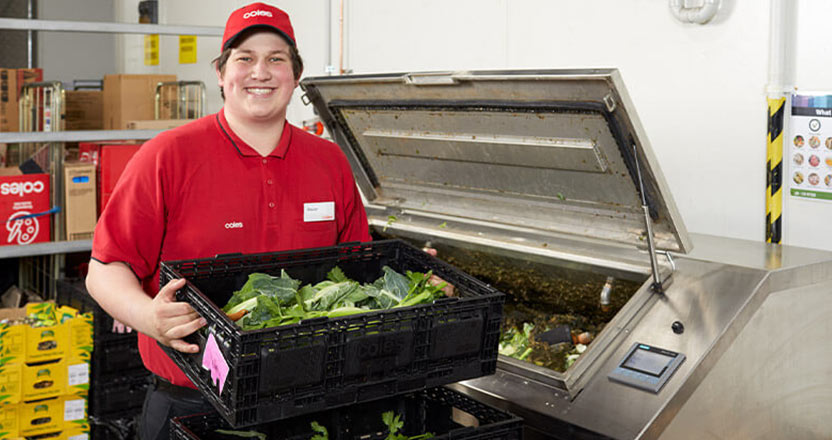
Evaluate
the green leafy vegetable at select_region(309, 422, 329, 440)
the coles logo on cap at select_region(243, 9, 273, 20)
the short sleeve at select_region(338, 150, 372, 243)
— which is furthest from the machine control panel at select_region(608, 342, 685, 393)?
the coles logo on cap at select_region(243, 9, 273, 20)

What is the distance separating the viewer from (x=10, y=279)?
4.68 m

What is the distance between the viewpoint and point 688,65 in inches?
106

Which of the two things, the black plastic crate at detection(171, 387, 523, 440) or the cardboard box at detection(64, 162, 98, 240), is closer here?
the black plastic crate at detection(171, 387, 523, 440)

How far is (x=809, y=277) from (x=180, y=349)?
1.52 metres

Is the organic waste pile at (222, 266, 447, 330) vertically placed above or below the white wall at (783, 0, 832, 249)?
below

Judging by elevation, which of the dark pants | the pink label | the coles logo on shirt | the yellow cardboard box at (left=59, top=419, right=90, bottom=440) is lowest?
the yellow cardboard box at (left=59, top=419, right=90, bottom=440)

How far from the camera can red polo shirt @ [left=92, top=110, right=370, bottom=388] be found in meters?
1.83

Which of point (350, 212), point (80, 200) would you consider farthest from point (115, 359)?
point (350, 212)

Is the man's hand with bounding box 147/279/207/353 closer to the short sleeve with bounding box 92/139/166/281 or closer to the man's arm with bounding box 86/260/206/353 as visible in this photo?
the man's arm with bounding box 86/260/206/353

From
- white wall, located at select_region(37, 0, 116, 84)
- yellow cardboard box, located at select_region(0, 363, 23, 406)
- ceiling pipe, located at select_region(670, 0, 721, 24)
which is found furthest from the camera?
white wall, located at select_region(37, 0, 116, 84)

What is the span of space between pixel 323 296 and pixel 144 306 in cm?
36

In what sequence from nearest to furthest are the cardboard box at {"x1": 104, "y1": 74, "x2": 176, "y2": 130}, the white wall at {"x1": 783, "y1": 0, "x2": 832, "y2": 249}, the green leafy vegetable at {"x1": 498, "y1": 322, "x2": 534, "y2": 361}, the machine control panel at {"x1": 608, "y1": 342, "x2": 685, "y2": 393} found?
the machine control panel at {"x1": 608, "y1": 342, "x2": 685, "y2": 393} < the white wall at {"x1": 783, "y1": 0, "x2": 832, "y2": 249} < the green leafy vegetable at {"x1": 498, "y1": 322, "x2": 534, "y2": 361} < the cardboard box at {"x1": 104, "y1": 74, "x2": 176, "y2": 130}

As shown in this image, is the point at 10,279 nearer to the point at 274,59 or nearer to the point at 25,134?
the point at 25,134

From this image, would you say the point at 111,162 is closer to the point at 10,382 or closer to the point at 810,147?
the point at 10,382
